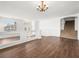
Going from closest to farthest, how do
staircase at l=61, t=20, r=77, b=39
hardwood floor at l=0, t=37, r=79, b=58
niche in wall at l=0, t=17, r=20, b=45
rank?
hardwood floor at l=0, t=37, r=79, b=58 → niche in wall at l=0, t=17, r=20, b=45 → staircase at l=61, t=20, r=77, b=39

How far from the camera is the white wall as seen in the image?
34.9 feet

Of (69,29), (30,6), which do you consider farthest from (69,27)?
(30,6)

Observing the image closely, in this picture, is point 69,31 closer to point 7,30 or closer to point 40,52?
point 40,52

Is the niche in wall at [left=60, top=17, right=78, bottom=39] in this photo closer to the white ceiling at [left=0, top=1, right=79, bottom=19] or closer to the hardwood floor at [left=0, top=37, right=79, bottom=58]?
the white ceiling at [left=0, top=1, right=79, bottom=19]

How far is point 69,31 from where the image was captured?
9445mm

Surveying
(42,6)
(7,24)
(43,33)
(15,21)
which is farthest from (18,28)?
(43,33)

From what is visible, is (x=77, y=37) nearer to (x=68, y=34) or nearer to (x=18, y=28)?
(x=68, y=34)

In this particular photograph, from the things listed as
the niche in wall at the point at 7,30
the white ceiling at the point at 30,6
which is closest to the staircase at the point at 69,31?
the white ceiling at the point at 30,6

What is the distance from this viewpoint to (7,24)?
17.0ft

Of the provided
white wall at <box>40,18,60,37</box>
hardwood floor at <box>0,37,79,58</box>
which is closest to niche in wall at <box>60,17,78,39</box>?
white wall at <box>40,18,60,37</box>

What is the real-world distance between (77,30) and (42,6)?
5.76m

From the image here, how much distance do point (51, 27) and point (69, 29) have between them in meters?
2.48

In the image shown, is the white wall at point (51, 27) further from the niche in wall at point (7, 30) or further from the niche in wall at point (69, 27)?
the niche in wall at point (7, 30)

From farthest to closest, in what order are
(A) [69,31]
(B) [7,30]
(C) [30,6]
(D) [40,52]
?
(A) [69,31] < (C) [30,6] < (B) [7,30] < (D) [40,52]
